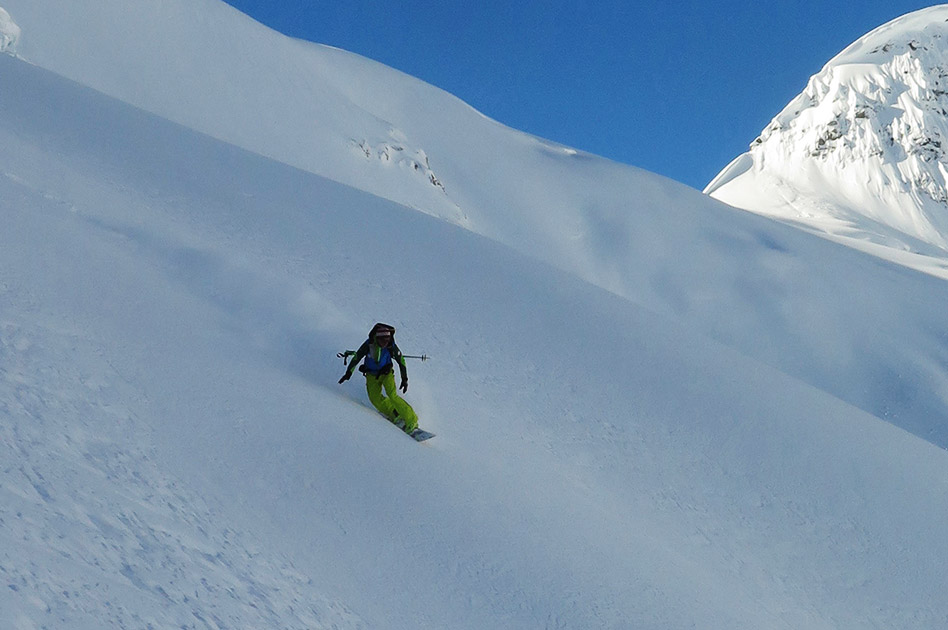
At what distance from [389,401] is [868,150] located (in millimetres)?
90995

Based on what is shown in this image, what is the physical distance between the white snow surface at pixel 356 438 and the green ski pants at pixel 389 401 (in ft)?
0.83

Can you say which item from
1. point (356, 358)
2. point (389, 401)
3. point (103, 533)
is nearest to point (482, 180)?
point (356, 358)

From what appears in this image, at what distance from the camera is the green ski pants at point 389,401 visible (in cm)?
841

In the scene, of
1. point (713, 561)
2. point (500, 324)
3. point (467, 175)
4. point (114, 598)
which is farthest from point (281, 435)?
point (467, 175)

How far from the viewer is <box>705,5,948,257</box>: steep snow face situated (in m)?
76.8

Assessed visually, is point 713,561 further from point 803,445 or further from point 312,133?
point 312,133

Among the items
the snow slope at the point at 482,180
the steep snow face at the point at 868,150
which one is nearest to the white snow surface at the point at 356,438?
the snow slope at the point at 482,180

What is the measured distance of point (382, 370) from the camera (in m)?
8.65

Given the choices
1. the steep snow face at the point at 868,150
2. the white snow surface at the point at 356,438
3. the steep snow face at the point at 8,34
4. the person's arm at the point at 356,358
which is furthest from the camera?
the steep snow face at the point at 868,150

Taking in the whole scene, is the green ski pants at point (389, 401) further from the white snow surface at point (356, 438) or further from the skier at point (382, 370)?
the white snow surface at point (356, 438)

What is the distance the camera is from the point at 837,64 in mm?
103375

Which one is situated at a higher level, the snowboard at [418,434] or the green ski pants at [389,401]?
the green ski pants at [389,401]

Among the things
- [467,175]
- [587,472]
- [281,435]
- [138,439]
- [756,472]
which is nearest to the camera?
[138,439]

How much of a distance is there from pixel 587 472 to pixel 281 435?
393 cm
